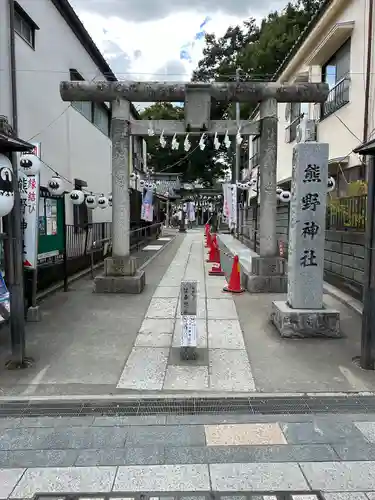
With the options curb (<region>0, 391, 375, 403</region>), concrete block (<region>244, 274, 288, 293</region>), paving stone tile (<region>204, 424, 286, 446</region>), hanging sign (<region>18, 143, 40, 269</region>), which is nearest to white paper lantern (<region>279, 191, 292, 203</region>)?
concrete block (<region>244, 274, 288, 293</region>)

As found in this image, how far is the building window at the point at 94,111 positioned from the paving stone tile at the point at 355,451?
13353mm

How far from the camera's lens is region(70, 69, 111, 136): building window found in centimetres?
1448

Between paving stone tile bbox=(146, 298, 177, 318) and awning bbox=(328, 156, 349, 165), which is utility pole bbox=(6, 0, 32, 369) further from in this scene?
awning bbox=(328, 156, 349, 165)

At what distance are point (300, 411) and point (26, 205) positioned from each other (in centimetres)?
539

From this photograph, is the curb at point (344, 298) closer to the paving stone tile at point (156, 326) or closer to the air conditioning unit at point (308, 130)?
the air conditioning unit at point (308, 130)

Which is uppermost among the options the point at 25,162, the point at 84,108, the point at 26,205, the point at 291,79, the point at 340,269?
the point at 291,79

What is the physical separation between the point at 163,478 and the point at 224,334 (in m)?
3.73

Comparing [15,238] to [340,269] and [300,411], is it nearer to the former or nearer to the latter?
[300,411]

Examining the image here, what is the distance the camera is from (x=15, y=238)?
18.1ft

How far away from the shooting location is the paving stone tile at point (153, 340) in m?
6.47

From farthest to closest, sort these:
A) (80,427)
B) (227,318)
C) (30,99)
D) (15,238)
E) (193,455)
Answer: (30,99) < (227,318) < (15,238) < (80,427) < (193,455)

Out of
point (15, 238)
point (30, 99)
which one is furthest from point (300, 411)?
point (30, 99)

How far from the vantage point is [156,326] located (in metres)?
7.35

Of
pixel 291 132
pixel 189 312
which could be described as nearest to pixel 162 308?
pixel 189 312
